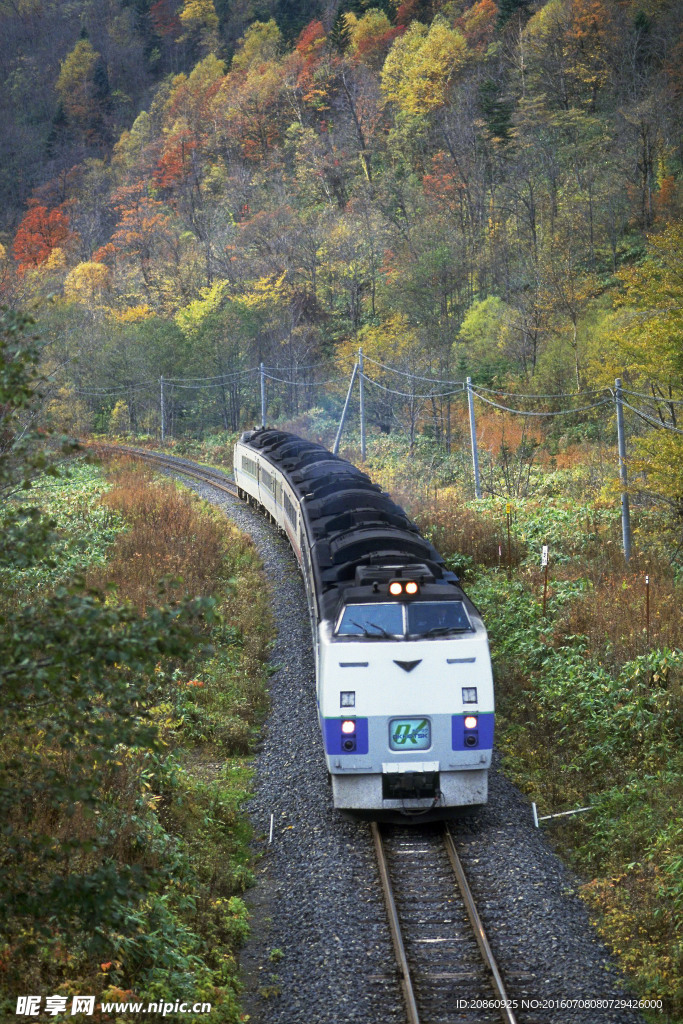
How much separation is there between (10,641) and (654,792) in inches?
346

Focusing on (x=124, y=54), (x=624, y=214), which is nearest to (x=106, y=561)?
(x=624, y=214)

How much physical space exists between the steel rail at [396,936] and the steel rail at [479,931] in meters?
0.71

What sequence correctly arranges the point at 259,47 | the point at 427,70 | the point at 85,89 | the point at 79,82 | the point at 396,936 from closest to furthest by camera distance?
the point at 396,936 < the point at 427,70 < the point at 259,47 < the point at 85,89 < the point at 79,82

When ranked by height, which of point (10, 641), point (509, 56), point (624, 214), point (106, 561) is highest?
point (509, 56)

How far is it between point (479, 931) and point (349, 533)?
6.47 m

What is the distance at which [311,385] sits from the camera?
169 ft

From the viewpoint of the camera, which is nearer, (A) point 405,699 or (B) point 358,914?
(B) point 358,914

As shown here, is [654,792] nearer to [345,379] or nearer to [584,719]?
[584,719]

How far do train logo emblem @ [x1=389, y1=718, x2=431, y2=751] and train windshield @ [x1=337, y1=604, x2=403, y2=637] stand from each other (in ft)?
3.32

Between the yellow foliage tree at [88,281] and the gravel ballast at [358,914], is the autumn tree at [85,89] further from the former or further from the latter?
the gravel ballast at [358,914]

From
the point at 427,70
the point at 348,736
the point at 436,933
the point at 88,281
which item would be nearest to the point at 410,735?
the point at 348,736

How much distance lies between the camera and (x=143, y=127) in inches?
3964

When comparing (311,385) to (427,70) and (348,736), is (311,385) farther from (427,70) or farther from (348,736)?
(348,736)

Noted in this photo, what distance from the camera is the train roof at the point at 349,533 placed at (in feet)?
42.0
